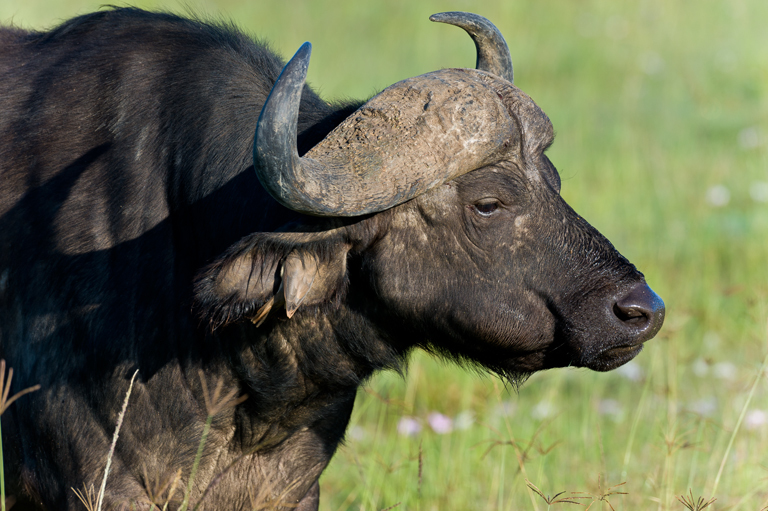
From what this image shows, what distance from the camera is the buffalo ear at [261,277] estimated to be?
2.75 m

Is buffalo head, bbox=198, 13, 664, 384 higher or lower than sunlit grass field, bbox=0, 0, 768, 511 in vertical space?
higher

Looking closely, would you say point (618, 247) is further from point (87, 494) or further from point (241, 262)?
point (87, 494)

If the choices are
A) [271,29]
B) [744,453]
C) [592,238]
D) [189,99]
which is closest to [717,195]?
[744,453]

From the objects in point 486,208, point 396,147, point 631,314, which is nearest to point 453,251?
point 486,208

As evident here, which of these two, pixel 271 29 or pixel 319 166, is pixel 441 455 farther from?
pixel 271 29

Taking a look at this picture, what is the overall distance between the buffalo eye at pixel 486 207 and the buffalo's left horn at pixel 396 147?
133mm

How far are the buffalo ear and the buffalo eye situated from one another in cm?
54

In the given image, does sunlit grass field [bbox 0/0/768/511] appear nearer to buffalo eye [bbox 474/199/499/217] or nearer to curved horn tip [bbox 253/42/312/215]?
buffalo eye [bbox 474/199/499/217]

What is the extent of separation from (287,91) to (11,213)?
1.42 metres

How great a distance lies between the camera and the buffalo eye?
2926 mm

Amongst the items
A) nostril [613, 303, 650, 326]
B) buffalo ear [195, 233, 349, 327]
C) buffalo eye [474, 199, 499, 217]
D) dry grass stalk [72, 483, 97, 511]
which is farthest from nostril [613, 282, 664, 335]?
dry grass stalk [72, 483, 97, 511]

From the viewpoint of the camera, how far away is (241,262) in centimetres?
278

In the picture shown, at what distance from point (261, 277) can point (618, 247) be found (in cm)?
589

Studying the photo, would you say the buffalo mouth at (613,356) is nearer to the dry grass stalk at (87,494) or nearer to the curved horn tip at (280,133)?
the curved horn tip at (280,133)
